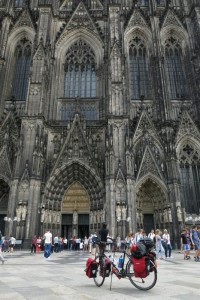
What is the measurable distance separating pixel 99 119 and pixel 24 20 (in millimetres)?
15454

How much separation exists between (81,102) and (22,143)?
7.69 meters

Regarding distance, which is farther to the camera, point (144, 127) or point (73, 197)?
point (144, 127)

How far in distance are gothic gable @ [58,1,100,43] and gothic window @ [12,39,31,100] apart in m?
4.13

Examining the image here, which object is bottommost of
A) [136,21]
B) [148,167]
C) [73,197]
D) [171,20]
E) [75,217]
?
[75,217]

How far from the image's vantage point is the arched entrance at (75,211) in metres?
22.2

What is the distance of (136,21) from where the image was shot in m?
29.3

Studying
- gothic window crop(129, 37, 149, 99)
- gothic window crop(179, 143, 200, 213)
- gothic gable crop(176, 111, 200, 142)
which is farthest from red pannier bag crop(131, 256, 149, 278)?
gothic window crop(129, 37, 149, 99)

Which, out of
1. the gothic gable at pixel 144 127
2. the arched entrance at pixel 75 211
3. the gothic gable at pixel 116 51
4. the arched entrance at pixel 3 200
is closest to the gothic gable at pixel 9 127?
the arched entrance at pixel 3 200

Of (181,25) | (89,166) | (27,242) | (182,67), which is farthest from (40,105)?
(181,25)

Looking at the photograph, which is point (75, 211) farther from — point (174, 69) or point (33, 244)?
point (174, 69)

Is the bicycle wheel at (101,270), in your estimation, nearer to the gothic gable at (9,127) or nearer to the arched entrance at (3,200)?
the arched entrance at (3,200)

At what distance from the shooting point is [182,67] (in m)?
27.5

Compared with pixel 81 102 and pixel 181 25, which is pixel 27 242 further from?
pixel 181 25

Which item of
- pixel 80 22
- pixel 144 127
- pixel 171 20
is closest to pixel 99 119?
pixel 144 127
